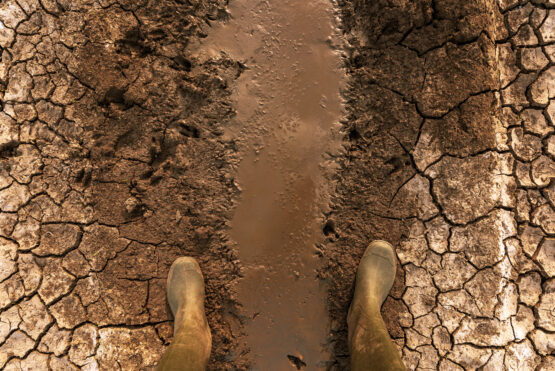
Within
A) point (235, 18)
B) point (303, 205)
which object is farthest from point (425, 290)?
point (235, 18)

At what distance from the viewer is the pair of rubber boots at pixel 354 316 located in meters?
1.88

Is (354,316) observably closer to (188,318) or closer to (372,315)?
A: (372,315)

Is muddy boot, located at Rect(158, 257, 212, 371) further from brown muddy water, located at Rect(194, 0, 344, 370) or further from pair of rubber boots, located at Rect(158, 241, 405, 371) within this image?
brown muddy water, located at Rect(194, 0, 344, 370)

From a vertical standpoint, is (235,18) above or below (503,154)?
above

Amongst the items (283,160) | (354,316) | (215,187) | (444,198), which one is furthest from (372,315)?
(215,187)

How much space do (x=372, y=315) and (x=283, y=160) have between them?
113 cm

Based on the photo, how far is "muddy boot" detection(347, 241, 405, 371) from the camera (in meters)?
1.86

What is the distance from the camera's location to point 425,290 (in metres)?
2.30

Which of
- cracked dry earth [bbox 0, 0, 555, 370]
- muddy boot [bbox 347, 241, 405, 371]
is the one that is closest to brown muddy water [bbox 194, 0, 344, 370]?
cracked dry earth [bbox 0, 0, 555, 370]

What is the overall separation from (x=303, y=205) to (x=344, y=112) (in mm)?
703

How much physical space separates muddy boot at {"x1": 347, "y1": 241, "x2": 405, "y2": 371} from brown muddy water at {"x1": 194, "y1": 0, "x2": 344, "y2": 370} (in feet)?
0.80

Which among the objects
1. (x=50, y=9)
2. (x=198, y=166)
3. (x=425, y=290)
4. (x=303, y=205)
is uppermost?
(x=50, y=9)

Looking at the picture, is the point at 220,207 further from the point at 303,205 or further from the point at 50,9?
the point at 50,9

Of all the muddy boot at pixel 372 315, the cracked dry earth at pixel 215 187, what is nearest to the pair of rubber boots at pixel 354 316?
the muddy boot at pixel 372 315
